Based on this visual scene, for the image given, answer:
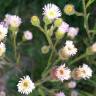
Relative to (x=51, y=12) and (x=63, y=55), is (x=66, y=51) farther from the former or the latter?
(x=51, y=12)

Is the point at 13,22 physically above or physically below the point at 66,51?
above

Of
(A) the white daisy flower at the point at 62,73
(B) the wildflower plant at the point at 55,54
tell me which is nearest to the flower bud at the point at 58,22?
(B) the wildflower plant at the point at 55,54

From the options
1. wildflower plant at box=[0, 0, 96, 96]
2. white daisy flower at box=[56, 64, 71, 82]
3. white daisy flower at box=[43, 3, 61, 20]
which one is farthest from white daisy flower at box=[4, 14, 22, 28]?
white daisy flower at box=[56, 64, 71, 82]

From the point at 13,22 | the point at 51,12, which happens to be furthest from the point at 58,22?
the point at 13,22

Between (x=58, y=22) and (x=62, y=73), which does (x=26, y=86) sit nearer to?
(x=62, y=73)

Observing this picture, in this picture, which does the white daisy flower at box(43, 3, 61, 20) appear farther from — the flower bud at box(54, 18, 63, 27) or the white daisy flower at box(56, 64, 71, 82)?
the white daisy flower at box(56, 64, 71, 82)

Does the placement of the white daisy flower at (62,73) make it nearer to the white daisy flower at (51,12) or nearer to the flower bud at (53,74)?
the flower bud at (53,74)

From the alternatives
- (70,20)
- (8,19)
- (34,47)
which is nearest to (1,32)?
(8,19)

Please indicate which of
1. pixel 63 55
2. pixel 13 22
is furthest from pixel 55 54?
pixel 13 22

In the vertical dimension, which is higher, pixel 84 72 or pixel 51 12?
pixel 51 12
